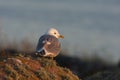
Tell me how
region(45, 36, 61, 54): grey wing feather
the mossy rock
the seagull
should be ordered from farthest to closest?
region(45, 36, 61, 54): grey wing feather, the seagull, the mossy rock

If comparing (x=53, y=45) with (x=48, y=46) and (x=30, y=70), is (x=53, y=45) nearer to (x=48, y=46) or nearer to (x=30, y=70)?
(x=48, y=46)

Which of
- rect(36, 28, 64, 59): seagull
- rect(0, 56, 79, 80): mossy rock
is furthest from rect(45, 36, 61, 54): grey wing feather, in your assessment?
rect(0, 56, 79, 80): mossy rock

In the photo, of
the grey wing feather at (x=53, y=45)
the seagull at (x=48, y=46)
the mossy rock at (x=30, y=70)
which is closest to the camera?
the mossy rock at (x=30, y=70)

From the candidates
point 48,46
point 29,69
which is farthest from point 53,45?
point 29,69

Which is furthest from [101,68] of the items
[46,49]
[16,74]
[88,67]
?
[16,74]

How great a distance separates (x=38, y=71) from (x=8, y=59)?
3.06ft

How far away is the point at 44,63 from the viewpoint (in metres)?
20.7

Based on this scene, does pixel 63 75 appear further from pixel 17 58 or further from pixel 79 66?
→ pixel 79 66

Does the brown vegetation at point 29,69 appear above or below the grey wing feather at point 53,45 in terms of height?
below

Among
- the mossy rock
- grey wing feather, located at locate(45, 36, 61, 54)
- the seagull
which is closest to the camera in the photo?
the mossy rock

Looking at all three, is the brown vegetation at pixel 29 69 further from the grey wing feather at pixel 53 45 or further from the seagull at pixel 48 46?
the grey wing feather at pixel 53 45

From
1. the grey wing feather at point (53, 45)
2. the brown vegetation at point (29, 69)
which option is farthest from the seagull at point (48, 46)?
the brown vegetation at point (29, 69)

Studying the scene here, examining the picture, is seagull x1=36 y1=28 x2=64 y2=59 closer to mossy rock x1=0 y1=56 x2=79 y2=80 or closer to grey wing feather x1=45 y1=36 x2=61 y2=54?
grey wing feather x1=45 y1=36 x2=61 y2=54

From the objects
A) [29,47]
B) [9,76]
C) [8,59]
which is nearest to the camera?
[9,76]
